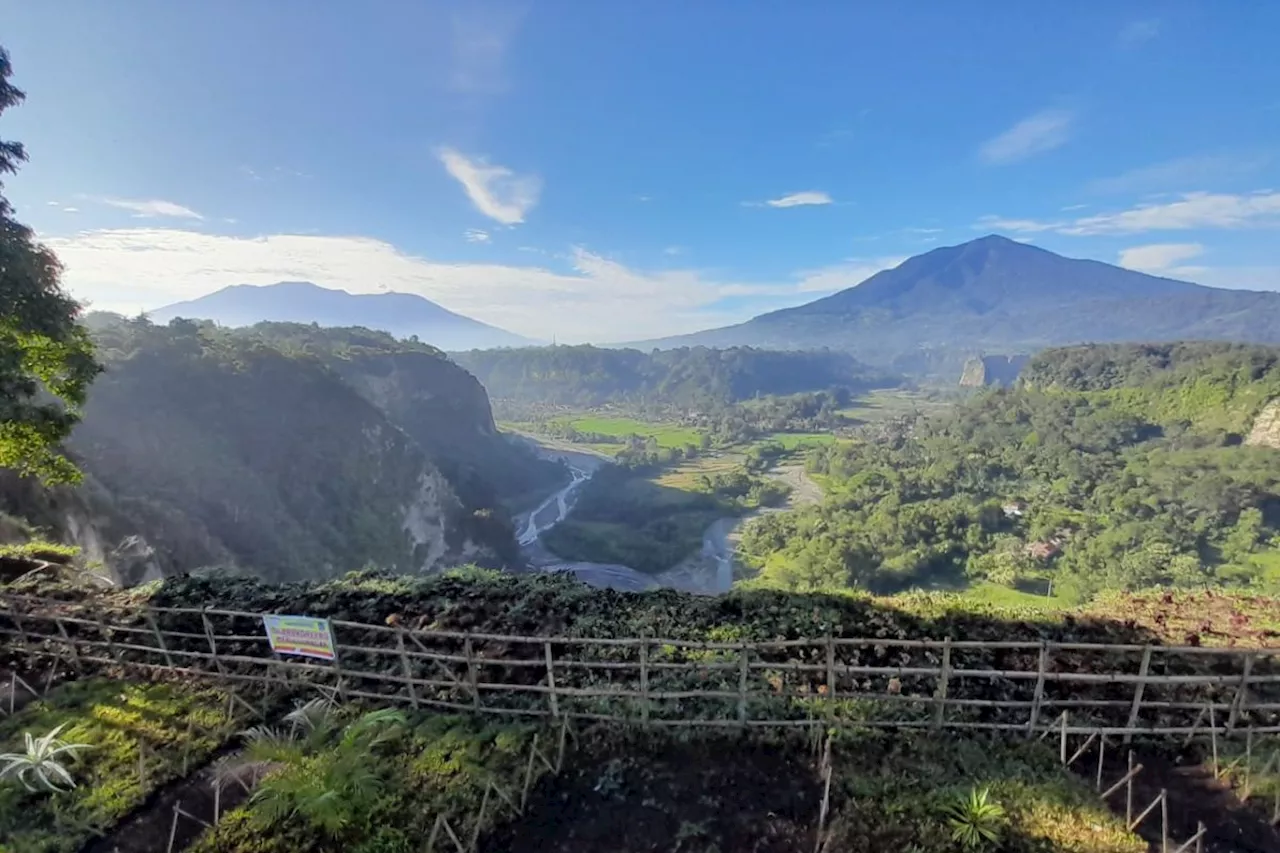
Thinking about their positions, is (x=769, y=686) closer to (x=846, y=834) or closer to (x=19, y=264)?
(x=846, y=834)

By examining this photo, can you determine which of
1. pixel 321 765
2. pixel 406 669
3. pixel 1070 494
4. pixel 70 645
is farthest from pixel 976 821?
pixel 1070 494

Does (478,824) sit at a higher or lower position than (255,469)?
higher

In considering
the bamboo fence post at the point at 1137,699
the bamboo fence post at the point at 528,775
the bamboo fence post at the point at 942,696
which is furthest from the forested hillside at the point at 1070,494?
the bamboo fence post at the point at 528,775

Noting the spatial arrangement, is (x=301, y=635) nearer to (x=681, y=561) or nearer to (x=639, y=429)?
(x=681, y=561)

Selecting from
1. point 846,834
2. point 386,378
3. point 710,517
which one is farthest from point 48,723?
point 386,378

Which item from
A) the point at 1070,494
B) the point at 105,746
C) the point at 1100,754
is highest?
the point at 1100,754

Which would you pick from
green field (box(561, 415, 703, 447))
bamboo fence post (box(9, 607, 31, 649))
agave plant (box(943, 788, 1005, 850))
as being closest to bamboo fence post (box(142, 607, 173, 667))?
bamboo fence post (box(9, 607, 31, 649))
